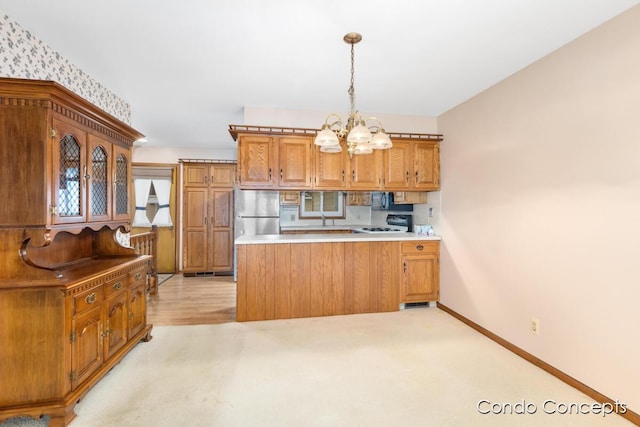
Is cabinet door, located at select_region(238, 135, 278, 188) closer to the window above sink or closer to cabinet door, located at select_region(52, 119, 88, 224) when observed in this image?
cabinet door, located at select_region(52, 119, 88, 224)

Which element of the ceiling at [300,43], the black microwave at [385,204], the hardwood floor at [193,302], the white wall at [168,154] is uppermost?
the ceiling at [300,43]

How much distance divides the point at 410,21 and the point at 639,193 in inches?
68.7

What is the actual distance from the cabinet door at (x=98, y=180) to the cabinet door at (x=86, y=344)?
683 millimetres

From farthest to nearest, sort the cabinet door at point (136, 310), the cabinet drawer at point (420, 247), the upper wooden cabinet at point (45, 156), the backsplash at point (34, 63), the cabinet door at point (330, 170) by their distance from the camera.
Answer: the cabinet drawer at point (420, 247), the cabinet door at point (330, 170), the cabinet door at point (136, 310), the backsplash at point (34, 63), the upper wooden cabinet at point (45, 156)

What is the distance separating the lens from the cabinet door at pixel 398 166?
3.77m

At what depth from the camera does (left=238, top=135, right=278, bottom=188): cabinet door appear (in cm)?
344

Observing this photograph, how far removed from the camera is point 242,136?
11.3 ft

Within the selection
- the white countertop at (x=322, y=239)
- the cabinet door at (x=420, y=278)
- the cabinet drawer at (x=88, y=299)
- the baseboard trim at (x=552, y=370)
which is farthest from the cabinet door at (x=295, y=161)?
the baseboard trim at (x=552, y=370)

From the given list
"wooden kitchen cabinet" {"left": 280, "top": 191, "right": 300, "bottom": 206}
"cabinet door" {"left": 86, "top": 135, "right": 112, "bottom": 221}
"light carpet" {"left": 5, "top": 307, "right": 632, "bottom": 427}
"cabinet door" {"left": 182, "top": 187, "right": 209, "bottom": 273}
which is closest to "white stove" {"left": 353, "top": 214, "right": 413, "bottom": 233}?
"wooden kitchen cabinet" {"left": 280, "top": 191, "right": 300, "bottom": 206}

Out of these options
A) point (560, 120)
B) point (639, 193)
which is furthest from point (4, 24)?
point (639, 193)

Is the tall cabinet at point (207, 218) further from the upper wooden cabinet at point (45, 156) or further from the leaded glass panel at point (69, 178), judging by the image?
the leaded glass panel at point (69, 178)

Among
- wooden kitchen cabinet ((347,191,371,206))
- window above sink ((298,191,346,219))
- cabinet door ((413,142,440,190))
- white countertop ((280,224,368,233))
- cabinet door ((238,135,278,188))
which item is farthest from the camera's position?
window above sink ((298,191,346,219))

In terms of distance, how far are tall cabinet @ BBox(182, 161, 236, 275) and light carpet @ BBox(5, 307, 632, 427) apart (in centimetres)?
262

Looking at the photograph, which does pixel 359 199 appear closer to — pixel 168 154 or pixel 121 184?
pixel 121 184
